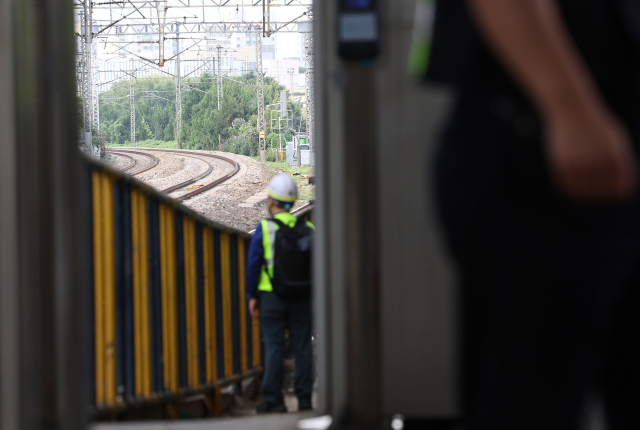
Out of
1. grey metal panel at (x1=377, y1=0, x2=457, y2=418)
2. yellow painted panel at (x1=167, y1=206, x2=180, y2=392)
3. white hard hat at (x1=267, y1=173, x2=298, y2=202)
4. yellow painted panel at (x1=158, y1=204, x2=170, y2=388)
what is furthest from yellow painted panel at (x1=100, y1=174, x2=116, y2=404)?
white hard hat at (x1=267, y1=173, x2=298, y2=202)

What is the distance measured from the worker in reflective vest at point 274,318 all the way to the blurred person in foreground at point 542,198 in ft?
13.9

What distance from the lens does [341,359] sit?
227 centimetres

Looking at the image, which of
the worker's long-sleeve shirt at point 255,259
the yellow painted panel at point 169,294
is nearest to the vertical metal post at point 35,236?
the yellow painted panel at point 169,294

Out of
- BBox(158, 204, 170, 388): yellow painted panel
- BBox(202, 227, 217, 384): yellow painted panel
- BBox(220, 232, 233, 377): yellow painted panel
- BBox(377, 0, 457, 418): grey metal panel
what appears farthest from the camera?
BBox(220, 232, 233, 377): yellow painted panel

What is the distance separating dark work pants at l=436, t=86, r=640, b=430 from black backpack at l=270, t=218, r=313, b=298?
13.3 feet

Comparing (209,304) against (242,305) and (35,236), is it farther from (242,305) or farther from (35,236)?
(35,236)

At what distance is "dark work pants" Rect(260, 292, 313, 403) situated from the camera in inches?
204

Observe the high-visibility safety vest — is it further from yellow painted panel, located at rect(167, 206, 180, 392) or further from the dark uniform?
yellow painted panel, located at rect(167, 206, 180, 392)

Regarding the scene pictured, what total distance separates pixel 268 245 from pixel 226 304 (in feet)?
2.00

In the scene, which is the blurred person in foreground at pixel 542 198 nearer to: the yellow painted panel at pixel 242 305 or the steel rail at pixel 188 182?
the yellow painted panel at pixel 242 305

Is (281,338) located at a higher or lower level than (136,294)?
lower

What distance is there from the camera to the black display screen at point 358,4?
206 cm

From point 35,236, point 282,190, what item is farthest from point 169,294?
point 35,236

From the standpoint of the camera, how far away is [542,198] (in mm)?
A: 859
